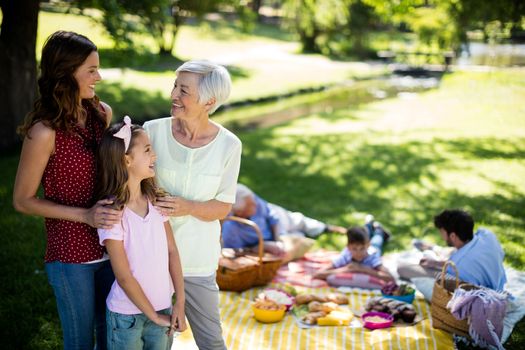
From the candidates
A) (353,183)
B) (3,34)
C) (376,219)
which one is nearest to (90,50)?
(376,219)

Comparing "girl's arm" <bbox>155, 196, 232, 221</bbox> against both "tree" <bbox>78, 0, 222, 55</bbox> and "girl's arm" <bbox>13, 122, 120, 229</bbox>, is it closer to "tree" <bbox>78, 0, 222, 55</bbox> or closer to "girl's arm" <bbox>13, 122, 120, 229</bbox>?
"girl's arm" <bbox>13, 122, 120, 229</bbox>

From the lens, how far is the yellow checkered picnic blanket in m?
4.35

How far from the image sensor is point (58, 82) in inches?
104

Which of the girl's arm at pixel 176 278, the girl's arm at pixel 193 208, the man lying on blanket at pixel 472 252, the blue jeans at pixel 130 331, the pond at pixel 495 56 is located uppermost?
the pond at pixel 495 56

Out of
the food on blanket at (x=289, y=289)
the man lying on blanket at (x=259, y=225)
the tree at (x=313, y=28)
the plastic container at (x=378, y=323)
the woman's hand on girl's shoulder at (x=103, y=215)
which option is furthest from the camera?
the tree at (x=313, y=28)

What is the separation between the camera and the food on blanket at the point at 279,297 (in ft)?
16.3

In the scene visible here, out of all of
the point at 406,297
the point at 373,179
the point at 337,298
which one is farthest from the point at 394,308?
the point at 373,179

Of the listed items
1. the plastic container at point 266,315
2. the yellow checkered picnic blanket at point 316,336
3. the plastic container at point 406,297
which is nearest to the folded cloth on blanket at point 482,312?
the yellow checkered picnic blanket at point 316,336

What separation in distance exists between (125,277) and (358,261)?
11.7ft

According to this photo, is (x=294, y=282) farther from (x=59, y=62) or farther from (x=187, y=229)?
(x=59, y=62)

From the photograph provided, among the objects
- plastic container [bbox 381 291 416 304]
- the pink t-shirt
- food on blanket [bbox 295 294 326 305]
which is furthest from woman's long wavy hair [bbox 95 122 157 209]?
plastic container [bbox 381 291 416 304]

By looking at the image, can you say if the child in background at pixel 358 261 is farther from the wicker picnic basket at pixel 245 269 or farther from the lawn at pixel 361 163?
the lawn at pixel 361 163

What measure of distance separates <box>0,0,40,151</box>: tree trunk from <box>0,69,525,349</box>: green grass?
0.63 meters

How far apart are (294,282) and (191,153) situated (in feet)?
9.98
